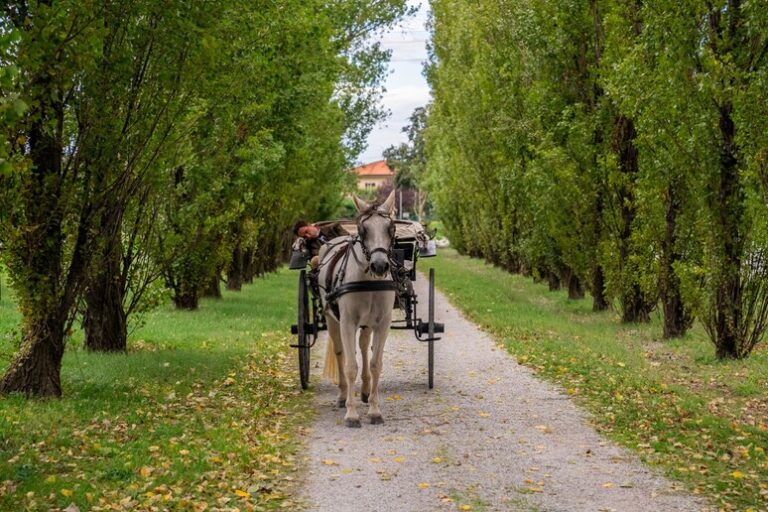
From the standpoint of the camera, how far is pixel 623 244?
18.6 meters

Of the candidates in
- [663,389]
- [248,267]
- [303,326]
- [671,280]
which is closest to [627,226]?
[671,280]

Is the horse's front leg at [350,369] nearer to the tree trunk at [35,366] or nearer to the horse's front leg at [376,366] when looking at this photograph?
the horse's front leg at [376,366]

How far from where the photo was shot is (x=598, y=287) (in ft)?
69.9

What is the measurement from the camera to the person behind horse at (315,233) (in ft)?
37.7

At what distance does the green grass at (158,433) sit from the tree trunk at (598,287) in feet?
28.8

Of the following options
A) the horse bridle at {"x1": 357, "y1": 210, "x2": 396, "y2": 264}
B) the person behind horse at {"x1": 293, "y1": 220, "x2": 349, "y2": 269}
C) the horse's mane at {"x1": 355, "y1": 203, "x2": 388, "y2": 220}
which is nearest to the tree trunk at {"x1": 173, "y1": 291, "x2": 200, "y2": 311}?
the person behind horse at {"x1": 293, "y1": 220, "x2": 349, "y2": 269}

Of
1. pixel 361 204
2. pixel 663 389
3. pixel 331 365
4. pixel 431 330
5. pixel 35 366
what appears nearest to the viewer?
pixel 361 204

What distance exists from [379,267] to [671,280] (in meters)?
8.94

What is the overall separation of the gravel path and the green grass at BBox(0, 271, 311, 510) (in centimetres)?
44

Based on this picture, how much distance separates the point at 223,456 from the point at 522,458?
2455 millimetres

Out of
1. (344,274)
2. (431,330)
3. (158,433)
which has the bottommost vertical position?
(158,433)

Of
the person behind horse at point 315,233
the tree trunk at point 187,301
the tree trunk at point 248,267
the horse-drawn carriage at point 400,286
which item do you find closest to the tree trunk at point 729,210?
the horse-drawn carriage at point 400,286

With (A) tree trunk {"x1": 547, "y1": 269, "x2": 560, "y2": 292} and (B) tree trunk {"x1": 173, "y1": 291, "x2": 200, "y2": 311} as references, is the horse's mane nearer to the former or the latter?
(B) tree trunk {"x1": 173, "y1": 291, "x2": 200, "y2": 311}

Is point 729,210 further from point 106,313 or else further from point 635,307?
point 106,313
